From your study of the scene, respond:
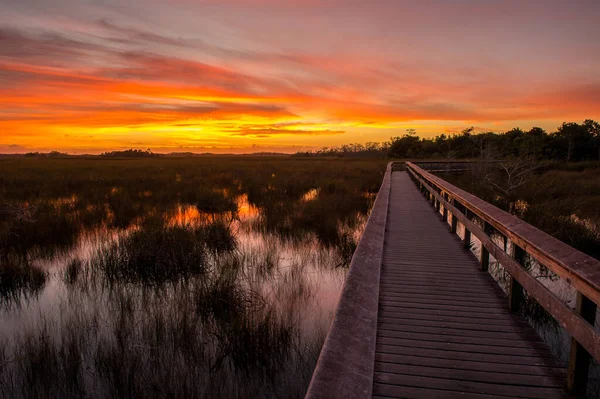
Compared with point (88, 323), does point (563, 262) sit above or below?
above

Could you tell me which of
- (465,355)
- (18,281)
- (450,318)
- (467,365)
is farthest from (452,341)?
(18,281)

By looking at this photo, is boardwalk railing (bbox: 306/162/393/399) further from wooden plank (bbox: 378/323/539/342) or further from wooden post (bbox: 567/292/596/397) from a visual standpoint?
wooden post (bbox: 567/292/596/397)

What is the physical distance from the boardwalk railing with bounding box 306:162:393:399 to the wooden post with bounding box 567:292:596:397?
1245mm

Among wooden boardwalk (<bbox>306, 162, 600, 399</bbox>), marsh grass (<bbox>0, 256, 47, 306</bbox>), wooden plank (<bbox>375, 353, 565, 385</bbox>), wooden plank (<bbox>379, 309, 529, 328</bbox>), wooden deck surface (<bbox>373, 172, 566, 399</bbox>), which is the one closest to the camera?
wooden boardwalk (<bbox>306, 162, 600, 399</bbox>)

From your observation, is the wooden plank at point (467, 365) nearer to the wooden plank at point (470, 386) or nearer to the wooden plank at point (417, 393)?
the wooden plank at point (470, 386)

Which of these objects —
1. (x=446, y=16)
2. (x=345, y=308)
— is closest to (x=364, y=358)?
(x=345, y=308)

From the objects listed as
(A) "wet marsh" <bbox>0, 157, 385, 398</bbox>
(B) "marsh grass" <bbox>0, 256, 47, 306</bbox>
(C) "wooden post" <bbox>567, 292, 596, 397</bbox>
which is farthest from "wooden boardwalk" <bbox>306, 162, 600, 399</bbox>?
(B) "marsh grass" <bbox>0, 256, 47, 306</bbox>

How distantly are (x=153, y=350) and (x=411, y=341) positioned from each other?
9.85 ft

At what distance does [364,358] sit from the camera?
248cm

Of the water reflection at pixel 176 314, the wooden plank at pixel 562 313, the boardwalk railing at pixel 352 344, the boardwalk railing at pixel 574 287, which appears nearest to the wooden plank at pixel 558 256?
the boardwalk railing at pixel 574 287

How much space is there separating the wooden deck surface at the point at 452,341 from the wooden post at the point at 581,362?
0.09 meters

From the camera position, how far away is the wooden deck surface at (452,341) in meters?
2.53

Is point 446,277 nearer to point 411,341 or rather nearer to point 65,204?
point 411,341

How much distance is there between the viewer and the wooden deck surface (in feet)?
8.29
